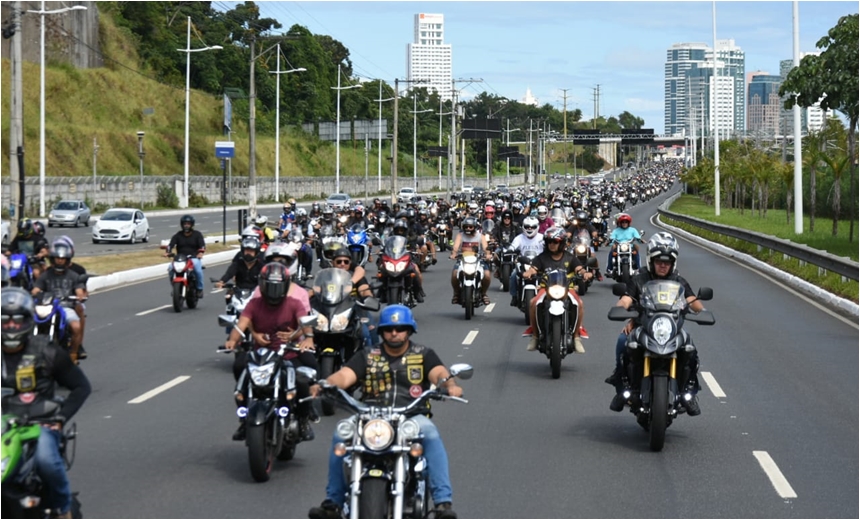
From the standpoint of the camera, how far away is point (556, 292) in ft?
52.5

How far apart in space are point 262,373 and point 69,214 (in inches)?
2118

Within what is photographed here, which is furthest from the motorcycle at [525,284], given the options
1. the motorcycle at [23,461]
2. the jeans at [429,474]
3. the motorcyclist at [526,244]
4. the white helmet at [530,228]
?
the motorcycle at [23,461]

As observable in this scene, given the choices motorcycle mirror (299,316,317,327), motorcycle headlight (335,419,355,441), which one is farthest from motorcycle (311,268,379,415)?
motorcycle headlight (335,419,355,441)

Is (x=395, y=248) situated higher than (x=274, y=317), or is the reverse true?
(x=395, y=248)

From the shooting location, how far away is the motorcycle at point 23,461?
304 inches

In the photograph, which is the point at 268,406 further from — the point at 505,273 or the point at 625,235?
the point at 505,273

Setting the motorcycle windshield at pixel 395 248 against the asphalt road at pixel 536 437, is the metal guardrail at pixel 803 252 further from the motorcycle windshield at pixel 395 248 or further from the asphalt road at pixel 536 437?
the motorcycle windshield at pixel 395 248

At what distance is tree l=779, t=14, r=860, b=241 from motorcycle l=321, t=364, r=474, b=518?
27.5m

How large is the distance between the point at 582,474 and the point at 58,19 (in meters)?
91.9

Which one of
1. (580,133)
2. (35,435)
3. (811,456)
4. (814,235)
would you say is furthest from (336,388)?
(580,133)

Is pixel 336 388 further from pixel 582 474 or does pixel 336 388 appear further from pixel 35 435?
pixel 582 474

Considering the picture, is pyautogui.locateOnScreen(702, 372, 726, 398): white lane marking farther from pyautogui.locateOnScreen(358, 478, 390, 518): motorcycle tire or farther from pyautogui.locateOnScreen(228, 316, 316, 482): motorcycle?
pyautogui.locateOnScreen(358, 478, 390, 518): motorcycle tire

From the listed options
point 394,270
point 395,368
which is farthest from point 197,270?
point 395,368

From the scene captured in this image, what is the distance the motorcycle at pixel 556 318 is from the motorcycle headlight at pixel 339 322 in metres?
3.39
